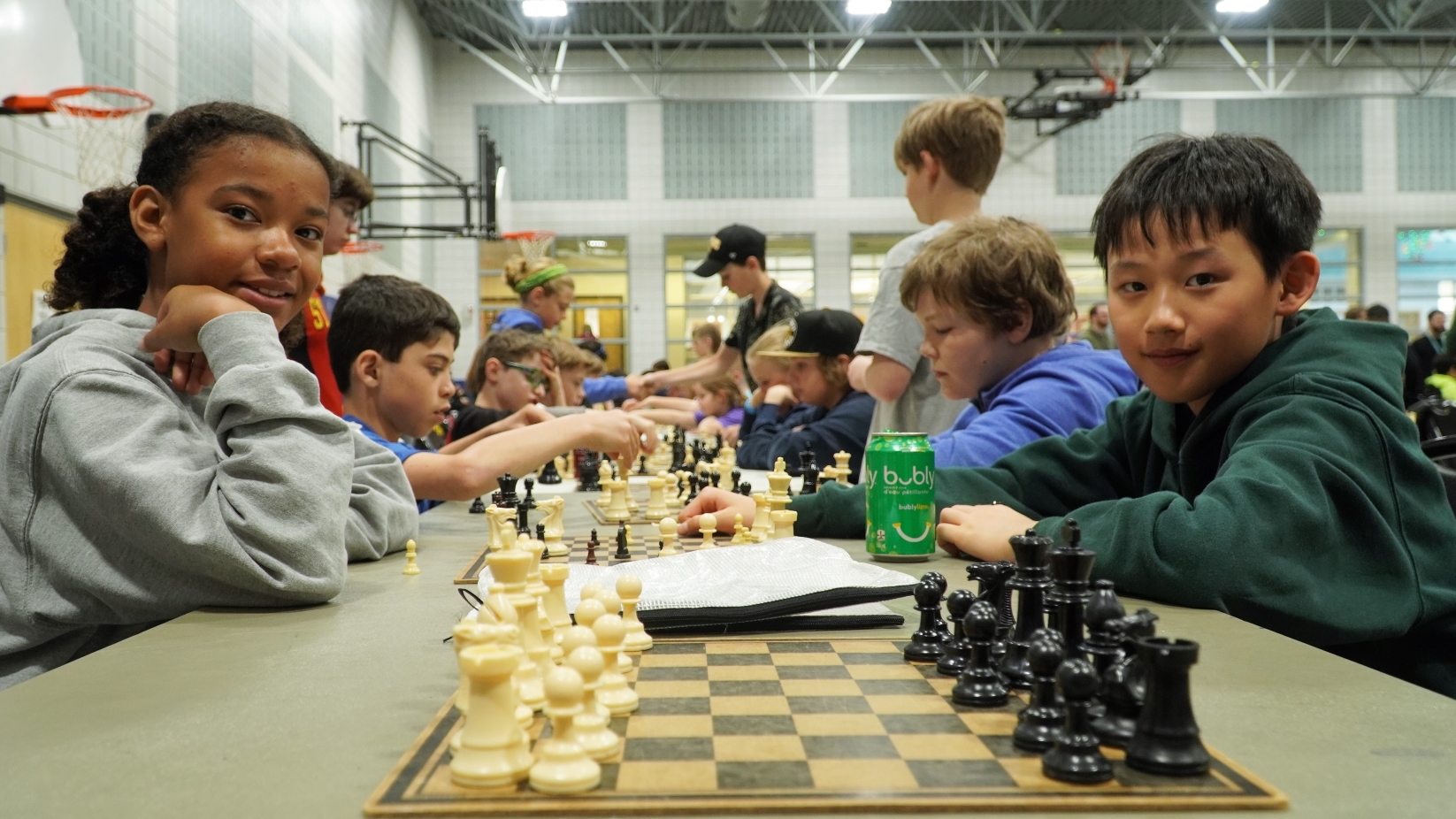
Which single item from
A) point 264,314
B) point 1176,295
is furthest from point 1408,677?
point 264,314

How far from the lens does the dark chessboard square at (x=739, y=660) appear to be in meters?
1.07

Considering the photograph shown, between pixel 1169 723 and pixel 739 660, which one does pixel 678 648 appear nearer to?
pixel 739 660

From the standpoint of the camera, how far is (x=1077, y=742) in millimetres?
759

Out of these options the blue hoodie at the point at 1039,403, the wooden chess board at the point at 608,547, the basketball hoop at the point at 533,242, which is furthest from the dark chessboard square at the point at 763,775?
the basketball hoop at the point at 533,242

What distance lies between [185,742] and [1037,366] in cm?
205

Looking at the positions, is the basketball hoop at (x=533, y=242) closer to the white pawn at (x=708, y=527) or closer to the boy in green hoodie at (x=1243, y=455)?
the white pawn at (x=708, y=527)

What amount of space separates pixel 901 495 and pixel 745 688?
2.56 feet

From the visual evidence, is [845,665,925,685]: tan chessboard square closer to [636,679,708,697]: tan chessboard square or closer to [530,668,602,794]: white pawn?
[636,679,708,697]: tan chessboard square

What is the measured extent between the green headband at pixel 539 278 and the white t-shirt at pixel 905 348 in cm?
323

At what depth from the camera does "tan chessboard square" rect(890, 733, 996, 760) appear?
0.78m

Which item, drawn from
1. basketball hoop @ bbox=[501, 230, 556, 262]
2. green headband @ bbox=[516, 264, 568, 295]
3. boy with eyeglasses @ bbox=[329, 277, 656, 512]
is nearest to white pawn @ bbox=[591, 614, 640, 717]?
boy with eyeglasses @ bbox=[329, 277, 656, 512]

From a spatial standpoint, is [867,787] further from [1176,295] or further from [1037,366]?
[1037,366]

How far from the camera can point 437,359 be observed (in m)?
3.03

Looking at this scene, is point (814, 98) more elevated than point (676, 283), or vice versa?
point (814, 98)
